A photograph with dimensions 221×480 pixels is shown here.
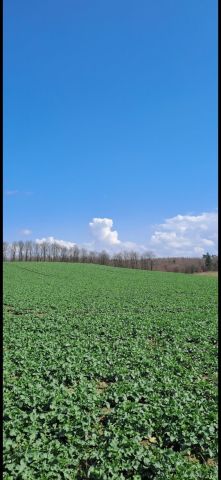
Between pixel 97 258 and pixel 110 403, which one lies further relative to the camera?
pixel 97 258

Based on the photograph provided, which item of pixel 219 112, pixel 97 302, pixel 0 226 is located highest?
pixel 219 112

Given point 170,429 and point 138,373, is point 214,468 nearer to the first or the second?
point 170,429

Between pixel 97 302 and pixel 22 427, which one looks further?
pixel 97 302

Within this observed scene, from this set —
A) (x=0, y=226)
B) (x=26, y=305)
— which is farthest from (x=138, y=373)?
(x=26, y=305)

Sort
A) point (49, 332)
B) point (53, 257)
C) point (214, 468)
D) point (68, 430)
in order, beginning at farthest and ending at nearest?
1. point (53, 257)
2. point (49, 332)
3. point (68, 430)
4. point (214, 468)

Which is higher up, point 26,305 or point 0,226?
point 0,226

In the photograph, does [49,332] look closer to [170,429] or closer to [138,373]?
[138,373]

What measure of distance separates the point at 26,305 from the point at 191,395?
21.6 metres

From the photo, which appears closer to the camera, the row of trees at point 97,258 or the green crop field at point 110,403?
the green crop field at point 110,403

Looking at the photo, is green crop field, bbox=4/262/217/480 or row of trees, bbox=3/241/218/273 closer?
green crop field, bbox=4/262/217/480

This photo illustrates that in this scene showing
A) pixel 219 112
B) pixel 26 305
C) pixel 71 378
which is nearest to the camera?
pixel 219 112

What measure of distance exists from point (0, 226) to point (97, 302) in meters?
31.0

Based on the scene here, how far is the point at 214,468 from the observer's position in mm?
6879

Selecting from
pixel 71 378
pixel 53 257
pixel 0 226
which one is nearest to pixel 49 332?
pixel 71 378
